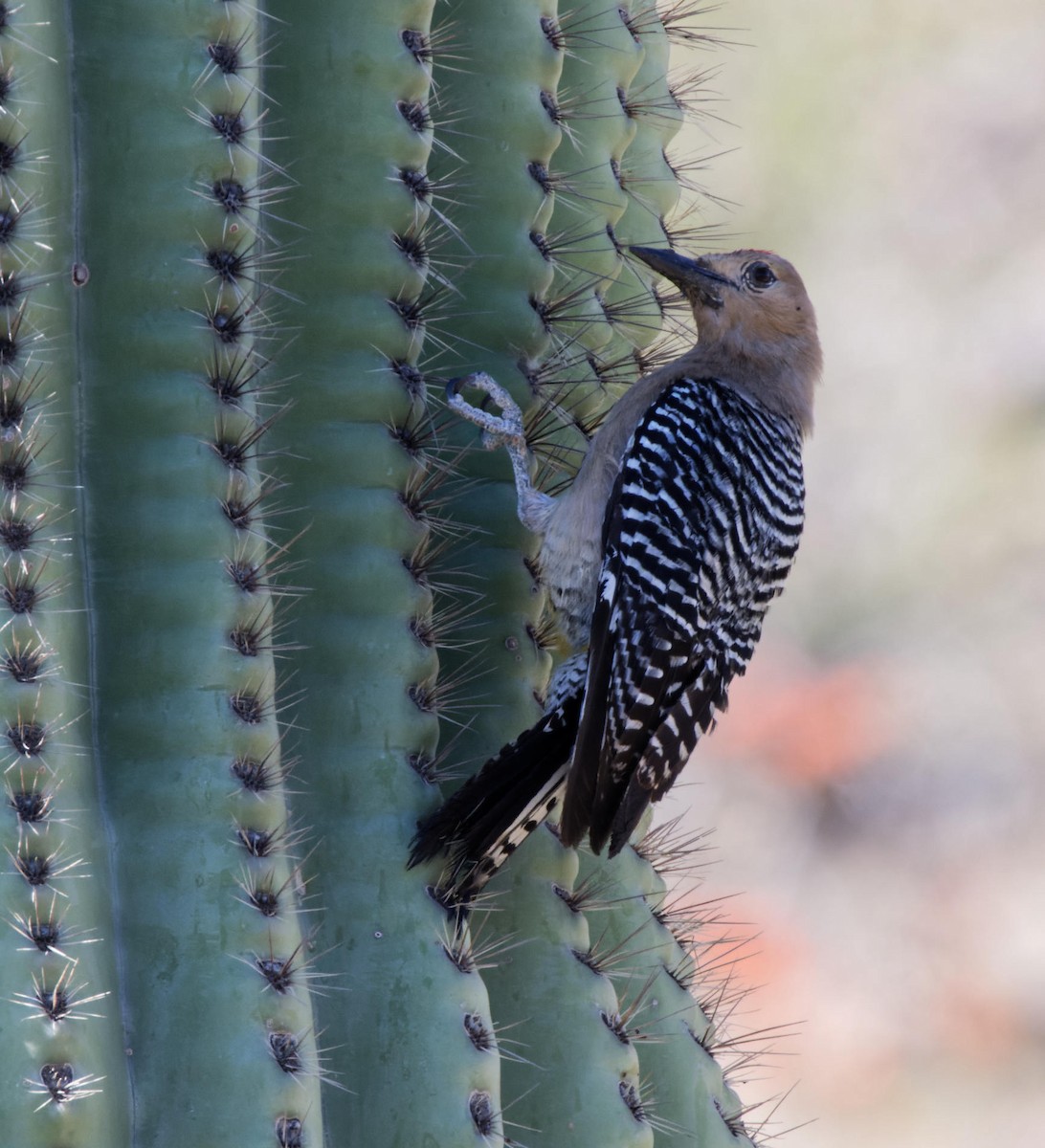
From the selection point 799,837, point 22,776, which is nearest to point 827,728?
point 799,837

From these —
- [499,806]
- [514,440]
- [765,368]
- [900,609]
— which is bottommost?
[900,609]

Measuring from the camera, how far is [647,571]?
282 cm

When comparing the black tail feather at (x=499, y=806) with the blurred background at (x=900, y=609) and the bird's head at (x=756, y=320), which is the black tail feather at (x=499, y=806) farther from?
the blurred background at (x=900, y=609)

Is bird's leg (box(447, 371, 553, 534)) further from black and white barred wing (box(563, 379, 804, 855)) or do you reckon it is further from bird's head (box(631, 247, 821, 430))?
bird's head (box(631, 247, 821, 430))

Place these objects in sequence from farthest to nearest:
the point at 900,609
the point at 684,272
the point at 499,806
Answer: the point at 900,609 → the point at 684,272 → the point at 499,806

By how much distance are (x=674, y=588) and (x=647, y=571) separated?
0.19ft

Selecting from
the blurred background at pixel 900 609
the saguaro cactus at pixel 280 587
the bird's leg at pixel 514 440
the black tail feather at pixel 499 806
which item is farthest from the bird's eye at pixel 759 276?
the blurred background at pixel 900 609

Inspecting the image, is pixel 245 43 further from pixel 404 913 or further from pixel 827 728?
pixel 827 728

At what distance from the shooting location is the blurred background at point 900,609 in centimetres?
673

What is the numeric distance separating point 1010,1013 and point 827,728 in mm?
1627

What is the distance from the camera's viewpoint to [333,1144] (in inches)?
81.2

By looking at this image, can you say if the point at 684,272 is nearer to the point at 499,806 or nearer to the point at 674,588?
the point at 674,588

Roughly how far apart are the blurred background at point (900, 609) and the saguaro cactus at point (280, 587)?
14.4 ft

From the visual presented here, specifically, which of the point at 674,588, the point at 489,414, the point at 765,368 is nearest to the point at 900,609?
the point at 765,368
